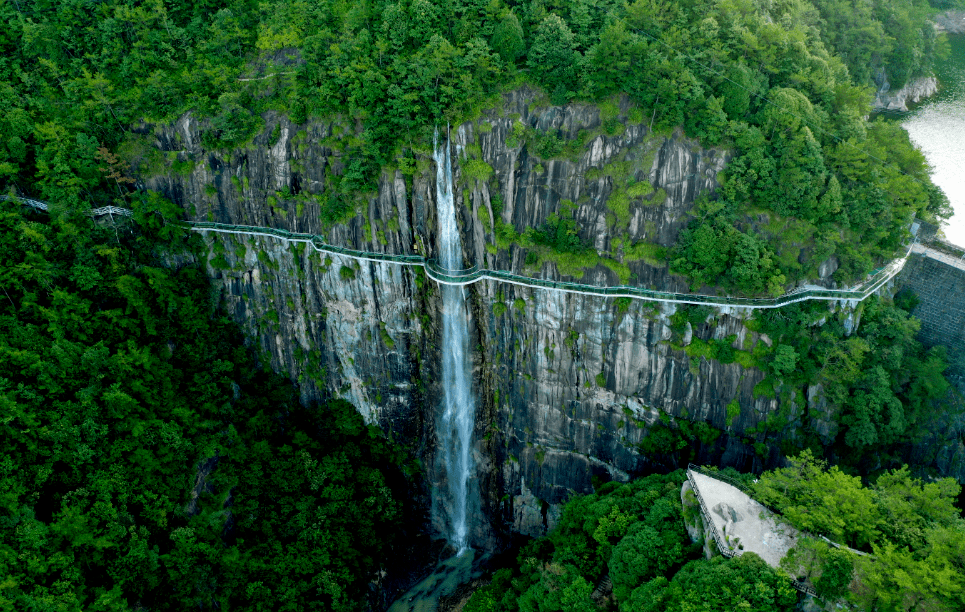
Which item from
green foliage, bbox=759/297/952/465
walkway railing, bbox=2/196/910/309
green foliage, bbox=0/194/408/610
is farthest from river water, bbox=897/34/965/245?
green foliage, bbox=0/194/408/610

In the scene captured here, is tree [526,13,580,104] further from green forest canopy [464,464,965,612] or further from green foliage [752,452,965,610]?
green foliage [752,452,965,610]

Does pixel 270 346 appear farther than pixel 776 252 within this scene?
Yes

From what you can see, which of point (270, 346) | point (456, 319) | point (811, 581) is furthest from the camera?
point (270, 346)

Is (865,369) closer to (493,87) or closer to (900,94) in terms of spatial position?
(493,87)

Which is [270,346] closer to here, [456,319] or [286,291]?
[286,291]

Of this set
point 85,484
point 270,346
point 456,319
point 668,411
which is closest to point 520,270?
point 456,319

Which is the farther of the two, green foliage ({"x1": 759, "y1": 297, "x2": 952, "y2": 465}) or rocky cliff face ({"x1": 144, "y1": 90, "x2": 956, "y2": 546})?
rocky cliff face ({"x1": 144, "y1": 90, "x2": 956, "y2": 546})

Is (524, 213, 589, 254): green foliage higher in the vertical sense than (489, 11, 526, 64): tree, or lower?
lower

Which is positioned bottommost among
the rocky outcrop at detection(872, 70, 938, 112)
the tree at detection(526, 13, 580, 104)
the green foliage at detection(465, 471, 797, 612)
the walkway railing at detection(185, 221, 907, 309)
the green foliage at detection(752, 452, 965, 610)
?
the green foliage at detection(465, 471, 797, 612)
